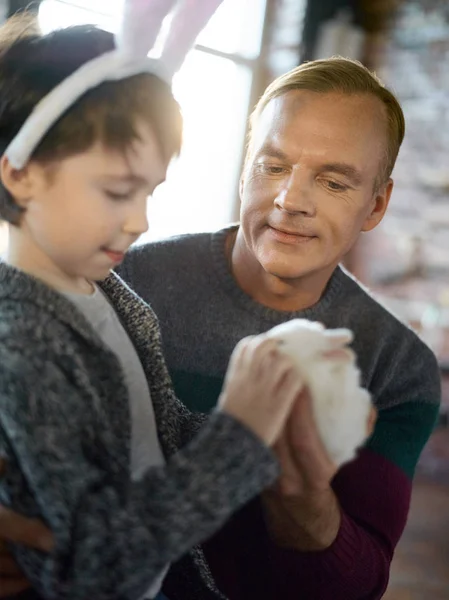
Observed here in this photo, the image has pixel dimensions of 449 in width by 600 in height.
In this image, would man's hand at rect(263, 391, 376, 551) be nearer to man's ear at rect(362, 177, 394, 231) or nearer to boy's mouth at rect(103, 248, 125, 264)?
boy's mouth at rect(103, 248, 125, 264)

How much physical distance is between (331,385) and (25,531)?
269 millimetres

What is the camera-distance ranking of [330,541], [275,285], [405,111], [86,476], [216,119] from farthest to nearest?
[405,111] < [216,119] < [275,285] < [330,541] < [86,476]

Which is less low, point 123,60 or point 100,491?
point 123,60

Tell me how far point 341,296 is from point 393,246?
190 cm

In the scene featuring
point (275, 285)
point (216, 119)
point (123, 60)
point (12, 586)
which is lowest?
point (12, 586)

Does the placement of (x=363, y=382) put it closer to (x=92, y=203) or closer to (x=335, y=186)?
(x=335, y=186)

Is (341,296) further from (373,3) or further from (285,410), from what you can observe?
(373,3)

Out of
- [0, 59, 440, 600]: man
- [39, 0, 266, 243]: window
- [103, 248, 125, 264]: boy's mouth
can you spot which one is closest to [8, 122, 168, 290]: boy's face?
[103, 248, 125, 264]: boy's mouth

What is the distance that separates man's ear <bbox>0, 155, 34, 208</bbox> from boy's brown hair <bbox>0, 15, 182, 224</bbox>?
0.01 m

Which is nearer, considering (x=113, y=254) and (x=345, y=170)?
(x=113, y=254)

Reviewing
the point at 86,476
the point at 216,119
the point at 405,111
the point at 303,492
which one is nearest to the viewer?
the point at 86,476

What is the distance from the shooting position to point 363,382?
1007mm

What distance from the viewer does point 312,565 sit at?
32.8 inches

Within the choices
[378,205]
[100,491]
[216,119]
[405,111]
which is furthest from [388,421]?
[405,111]
